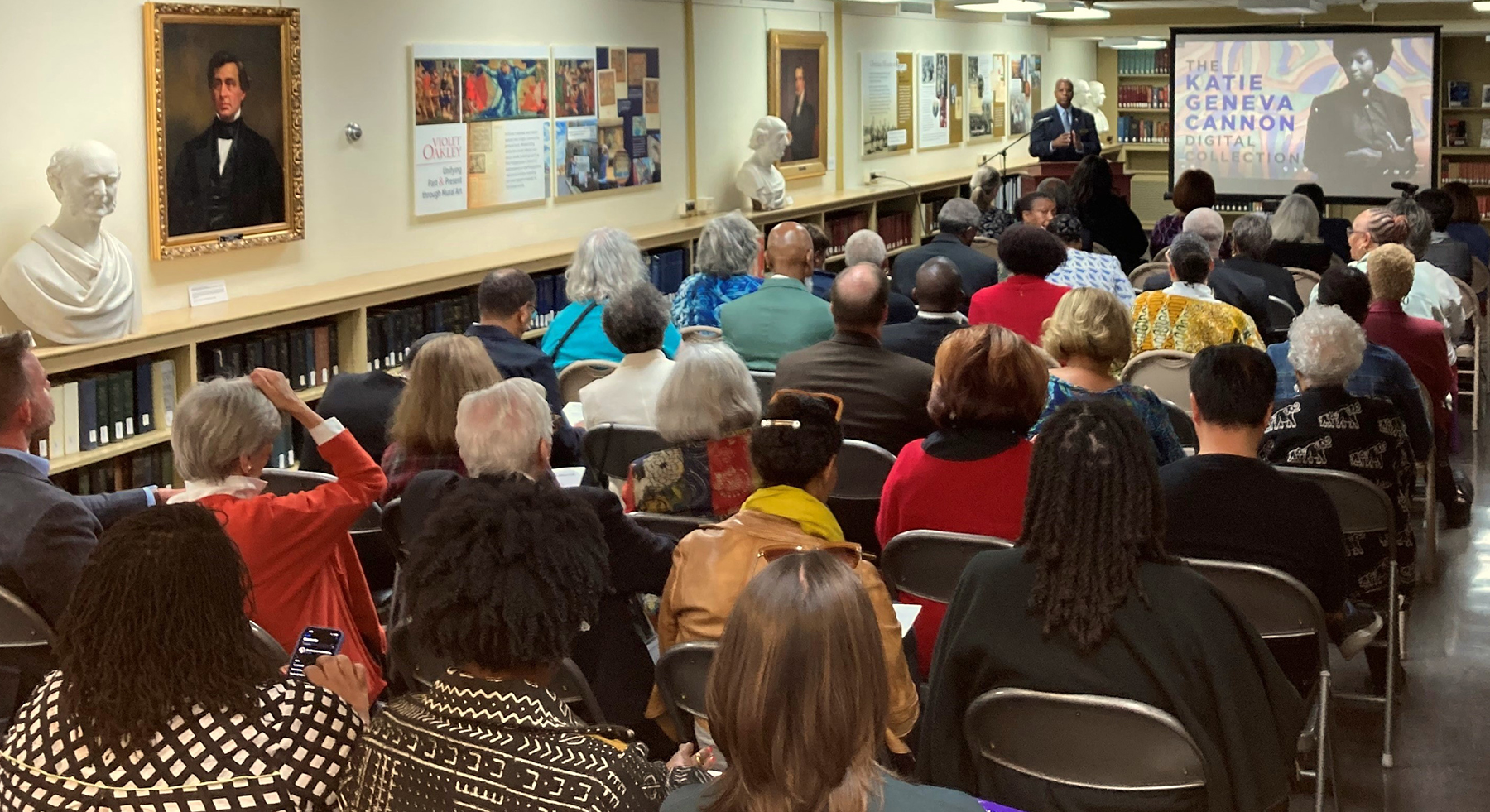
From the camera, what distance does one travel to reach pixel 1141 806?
2568mm

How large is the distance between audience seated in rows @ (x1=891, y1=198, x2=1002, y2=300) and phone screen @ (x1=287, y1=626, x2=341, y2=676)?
5.79 meters

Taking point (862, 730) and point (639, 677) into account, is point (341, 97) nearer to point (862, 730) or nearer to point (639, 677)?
point (639, 677)

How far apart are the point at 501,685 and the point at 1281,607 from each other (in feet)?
6.22

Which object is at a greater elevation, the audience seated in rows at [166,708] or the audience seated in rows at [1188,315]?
the audience seated in rows at [1188,315]

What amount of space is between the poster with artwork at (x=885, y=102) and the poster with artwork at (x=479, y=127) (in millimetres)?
4583

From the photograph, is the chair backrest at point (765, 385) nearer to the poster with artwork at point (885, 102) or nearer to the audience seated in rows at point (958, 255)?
the audience seated in rows at point (958, 255)

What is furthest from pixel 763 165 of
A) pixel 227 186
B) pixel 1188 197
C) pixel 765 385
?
pixel 765 385

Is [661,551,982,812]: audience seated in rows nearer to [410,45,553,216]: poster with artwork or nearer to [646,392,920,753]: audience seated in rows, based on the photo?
[646,392,920,753]: audience seated in rows

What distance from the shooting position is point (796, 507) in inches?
118

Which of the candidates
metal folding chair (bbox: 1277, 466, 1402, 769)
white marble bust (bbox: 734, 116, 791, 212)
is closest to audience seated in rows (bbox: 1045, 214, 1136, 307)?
white marble bust (bbox: 734, 116, 791, 212)

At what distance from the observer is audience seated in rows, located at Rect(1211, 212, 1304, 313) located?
24.3ft

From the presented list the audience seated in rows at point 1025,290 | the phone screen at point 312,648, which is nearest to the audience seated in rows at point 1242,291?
the audience seated in rows at point 1025,290

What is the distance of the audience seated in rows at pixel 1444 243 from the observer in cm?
849

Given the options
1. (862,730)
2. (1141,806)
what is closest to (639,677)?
(1141,806)
